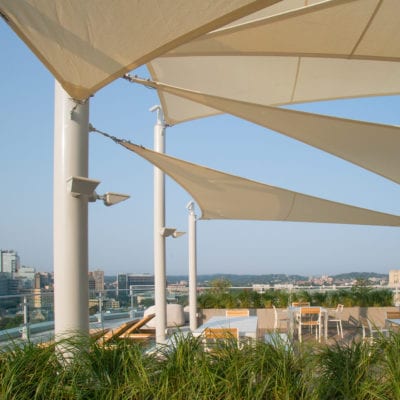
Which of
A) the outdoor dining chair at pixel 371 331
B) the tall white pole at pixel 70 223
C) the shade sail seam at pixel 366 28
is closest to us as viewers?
the outdoor dining chair at pixel 371 331

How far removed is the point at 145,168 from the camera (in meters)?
9.91

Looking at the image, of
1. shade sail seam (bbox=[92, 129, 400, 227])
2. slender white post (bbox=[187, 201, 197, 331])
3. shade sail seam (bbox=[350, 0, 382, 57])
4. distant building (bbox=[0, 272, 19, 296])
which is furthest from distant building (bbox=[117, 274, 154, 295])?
shade sail seam (bbox=[350, 0, 382, 57])

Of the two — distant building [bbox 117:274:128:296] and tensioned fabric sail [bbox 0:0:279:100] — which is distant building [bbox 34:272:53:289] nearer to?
distant building [bbox 117:274:128:296]

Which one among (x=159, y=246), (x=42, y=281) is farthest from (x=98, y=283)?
(x=159, y=246)

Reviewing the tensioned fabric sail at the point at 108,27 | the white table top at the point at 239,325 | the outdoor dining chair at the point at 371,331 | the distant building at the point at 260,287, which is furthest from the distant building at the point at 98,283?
the tensioned fabric sail at the point at 108,27

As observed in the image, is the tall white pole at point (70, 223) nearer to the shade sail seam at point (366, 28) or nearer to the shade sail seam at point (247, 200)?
the shade sail seam at point (247, 200)

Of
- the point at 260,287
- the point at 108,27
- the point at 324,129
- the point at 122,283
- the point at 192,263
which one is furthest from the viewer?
the point at 260,287

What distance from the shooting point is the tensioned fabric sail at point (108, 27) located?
2561 mm

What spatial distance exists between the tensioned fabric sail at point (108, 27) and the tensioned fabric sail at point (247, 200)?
2.88m

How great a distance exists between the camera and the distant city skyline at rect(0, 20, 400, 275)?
6.01 m

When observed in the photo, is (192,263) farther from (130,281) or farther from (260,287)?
(260,287)

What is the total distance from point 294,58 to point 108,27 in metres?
4.91

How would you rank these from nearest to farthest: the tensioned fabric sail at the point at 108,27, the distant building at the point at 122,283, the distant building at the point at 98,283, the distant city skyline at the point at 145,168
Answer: the tensioned fabric sail at the point at 108,27 → the distant city skyline at the point at 145,168 → the distant building at the point at 98,283 → the distant building at the point at 122,283

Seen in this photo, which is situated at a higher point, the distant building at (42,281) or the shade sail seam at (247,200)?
the shade sail seam at (247,200)
